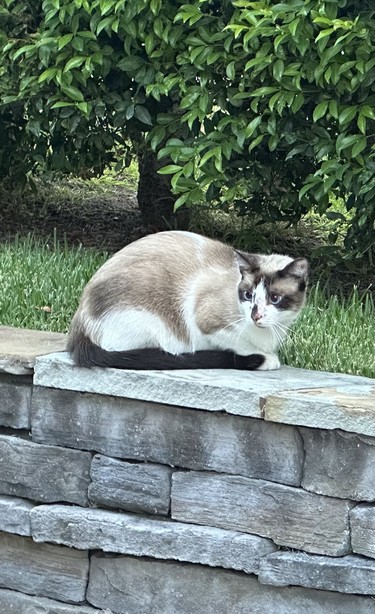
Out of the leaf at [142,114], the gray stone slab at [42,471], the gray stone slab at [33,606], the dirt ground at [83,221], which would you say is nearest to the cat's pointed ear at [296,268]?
the gray stone slab at [42,471]

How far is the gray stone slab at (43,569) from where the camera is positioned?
4.38 m

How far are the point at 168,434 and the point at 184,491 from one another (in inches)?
8.6

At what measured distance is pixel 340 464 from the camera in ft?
12.4

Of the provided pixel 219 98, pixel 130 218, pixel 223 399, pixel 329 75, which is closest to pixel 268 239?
pixel 130 218

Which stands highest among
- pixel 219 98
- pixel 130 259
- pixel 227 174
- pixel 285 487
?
pixel 219 98

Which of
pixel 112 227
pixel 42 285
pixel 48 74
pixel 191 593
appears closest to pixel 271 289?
pixel 191 593

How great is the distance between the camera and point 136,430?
418 cm

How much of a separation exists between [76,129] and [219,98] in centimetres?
108

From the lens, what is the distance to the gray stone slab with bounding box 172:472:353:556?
384 cm

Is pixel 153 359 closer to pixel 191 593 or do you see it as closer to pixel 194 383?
pixel 194 383

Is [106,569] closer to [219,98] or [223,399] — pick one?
[223,399]

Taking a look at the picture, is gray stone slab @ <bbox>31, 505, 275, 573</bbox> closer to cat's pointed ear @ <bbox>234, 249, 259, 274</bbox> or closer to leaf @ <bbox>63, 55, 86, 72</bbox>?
cat's pointed ear @ <bbox>234, 249, 259, 274</bbox>

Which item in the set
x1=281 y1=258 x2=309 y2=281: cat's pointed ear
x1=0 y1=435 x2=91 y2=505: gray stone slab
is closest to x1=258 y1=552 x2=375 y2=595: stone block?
x1=0 y1=435 x2=91 y2=505: gray stone slab

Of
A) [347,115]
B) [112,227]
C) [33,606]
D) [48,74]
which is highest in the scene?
[48,74]
